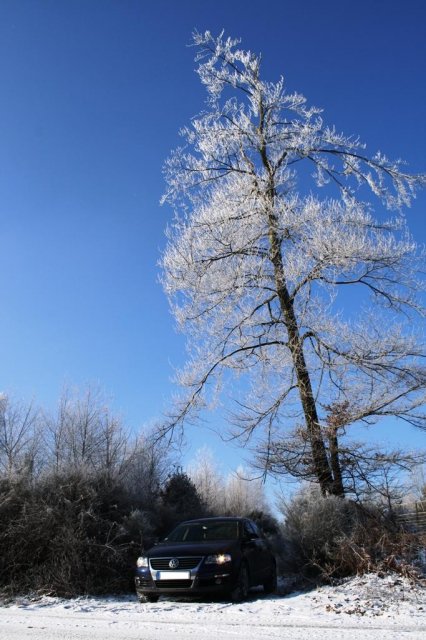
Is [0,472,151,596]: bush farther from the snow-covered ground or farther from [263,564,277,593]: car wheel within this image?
[263,564,277,593]: car wheel

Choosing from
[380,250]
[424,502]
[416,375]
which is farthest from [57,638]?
[424,502]

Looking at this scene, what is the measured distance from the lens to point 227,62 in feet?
50.8

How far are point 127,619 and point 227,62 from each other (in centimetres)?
1387

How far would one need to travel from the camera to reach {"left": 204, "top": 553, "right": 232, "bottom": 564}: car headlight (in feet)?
29.8

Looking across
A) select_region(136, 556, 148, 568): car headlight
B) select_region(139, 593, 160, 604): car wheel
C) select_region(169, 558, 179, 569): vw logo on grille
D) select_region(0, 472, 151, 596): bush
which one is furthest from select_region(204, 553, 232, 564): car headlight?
select_region(0, 472, 151, 596): bush

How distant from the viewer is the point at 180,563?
9.20m

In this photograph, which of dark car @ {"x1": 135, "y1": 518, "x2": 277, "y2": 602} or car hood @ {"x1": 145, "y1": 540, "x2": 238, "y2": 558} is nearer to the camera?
dark car @ {"x1": 135, "y1": 518, "x2": 277, "y2": 602}

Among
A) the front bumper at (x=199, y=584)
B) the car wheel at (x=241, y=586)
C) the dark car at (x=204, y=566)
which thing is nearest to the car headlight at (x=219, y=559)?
the dark car at (x=204, y=566)

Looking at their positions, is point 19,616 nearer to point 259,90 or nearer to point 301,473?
point 301,473

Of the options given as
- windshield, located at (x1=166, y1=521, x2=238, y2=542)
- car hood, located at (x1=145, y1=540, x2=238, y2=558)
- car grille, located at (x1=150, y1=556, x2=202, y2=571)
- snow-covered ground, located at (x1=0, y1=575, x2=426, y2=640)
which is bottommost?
snow-covered ground, located at (x1=0, y1=575, x2=426, y2=640)

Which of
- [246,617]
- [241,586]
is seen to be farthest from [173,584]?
[246,617]

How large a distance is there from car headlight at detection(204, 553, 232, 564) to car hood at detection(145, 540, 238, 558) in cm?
6

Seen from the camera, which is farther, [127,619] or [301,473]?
[301,473]

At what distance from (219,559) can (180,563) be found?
26.2 inches
